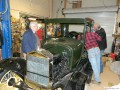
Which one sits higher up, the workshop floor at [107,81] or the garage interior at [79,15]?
the garage interior at [79,15]

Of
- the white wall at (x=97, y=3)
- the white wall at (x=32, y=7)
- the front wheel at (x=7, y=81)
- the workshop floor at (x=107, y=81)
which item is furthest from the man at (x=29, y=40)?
the white wall at (x=97, y=3)

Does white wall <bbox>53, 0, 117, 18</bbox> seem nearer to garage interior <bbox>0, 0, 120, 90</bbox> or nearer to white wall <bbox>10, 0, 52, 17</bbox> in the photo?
garage interior <bbox>0, 0, 120, 90</bbox>

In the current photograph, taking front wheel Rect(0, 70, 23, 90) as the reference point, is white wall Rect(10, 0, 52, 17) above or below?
above

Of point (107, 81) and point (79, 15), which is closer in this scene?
point (107, 81)

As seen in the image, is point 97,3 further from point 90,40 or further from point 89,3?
point 90,40

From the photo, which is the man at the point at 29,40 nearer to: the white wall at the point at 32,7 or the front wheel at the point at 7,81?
the front wheel at the point at 7,81

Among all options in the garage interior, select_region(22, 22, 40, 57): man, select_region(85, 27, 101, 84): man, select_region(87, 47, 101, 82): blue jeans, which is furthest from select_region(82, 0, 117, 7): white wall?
select_region(22, 22, 40, 57): man

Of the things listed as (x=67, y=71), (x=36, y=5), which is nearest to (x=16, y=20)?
(x=36, y=5)

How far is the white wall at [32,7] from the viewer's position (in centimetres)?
643

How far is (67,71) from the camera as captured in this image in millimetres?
2783

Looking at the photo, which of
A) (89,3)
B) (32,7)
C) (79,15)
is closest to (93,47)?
(32,7)

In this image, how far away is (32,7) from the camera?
25.4 ft

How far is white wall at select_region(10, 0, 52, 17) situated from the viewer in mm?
6434

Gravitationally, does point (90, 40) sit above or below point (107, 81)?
above
